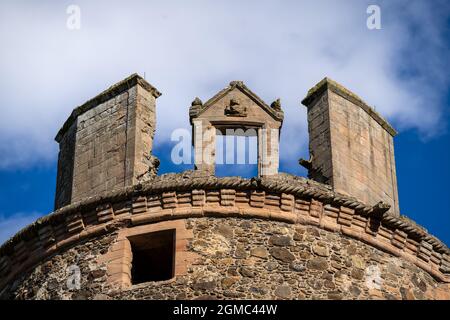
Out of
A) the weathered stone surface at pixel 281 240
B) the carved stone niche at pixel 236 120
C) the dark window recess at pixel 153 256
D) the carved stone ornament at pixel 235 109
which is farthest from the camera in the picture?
the carved stone ornament at pixel 235 109

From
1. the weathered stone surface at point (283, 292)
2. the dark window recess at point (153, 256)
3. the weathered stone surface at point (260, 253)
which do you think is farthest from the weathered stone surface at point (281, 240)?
the dark window recess at point (153, 256)

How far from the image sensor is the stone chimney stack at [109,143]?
19.4 meters

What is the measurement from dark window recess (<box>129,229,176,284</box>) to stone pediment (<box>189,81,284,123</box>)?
1.77 m

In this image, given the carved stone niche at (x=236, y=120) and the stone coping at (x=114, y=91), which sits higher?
the stone coping at (x=114, y=91)

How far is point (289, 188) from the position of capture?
61.7 ft

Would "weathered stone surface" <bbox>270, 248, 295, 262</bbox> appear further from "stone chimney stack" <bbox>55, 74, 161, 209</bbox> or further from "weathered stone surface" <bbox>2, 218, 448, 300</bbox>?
"stone chimney stack" <bbox>55, 74, 161, 209</bbox>

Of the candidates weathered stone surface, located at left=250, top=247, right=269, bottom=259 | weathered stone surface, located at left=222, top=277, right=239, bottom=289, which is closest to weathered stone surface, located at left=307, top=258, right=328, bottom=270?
weathered stone surface, located at left=250, top=247, right=269, bottom=259

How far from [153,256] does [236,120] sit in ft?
6.44

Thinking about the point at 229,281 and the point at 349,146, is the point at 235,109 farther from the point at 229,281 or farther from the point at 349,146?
the point at 229,281

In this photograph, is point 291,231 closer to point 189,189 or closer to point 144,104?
point 189,189

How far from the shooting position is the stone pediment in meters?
19.7

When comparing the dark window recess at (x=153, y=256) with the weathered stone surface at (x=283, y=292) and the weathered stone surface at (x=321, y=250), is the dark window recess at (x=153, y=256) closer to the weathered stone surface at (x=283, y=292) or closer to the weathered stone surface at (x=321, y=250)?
the weathered stone surface at (x=283, y=292)

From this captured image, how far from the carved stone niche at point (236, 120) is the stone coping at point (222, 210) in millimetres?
427
